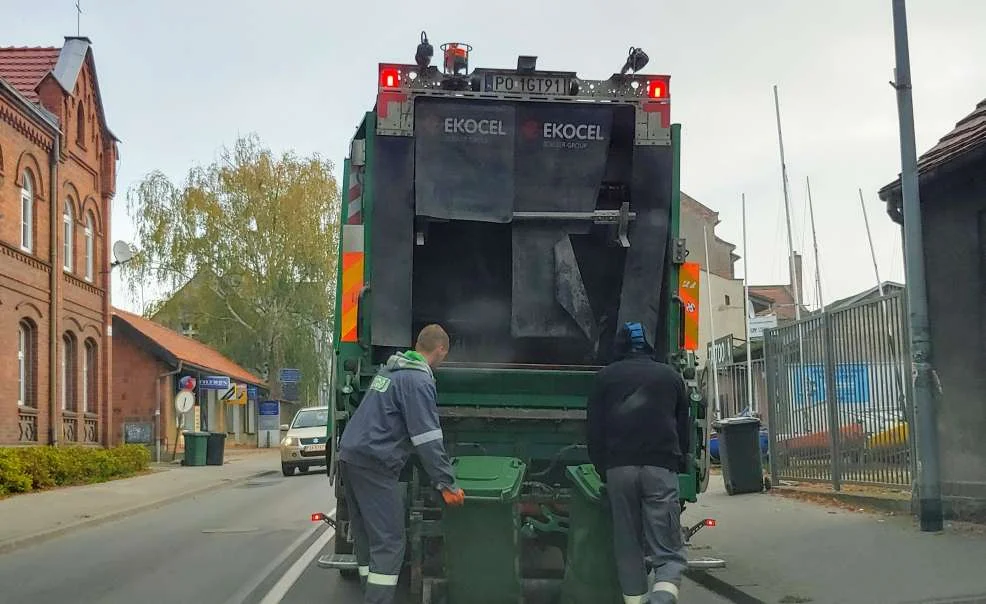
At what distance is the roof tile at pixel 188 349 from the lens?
38.2m

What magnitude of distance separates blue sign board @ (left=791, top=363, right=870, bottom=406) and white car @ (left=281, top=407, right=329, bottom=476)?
12926 millimetres

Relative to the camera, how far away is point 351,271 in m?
7.68

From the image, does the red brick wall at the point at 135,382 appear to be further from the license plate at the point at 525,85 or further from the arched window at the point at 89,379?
the license plate at the point at 525,85

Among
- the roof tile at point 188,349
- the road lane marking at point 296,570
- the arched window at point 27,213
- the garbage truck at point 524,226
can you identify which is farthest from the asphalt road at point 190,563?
the roof tile at point 188,349

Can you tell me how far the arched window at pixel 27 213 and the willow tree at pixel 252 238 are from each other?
1791 centimetres

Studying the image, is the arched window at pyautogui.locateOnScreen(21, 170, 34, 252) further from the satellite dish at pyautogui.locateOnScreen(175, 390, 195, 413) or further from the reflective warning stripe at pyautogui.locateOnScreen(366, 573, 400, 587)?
the reflective warning stripe at pyautogui.locateOnScreen(366, 573, 400, 587)

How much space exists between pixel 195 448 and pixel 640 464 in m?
26.6

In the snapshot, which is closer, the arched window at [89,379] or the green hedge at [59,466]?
the green hedge at [59,466]

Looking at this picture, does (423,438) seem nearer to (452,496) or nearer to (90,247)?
(452,496)

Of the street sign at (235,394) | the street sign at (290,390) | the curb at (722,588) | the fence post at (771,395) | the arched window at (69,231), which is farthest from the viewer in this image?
the street sign at (290,390)

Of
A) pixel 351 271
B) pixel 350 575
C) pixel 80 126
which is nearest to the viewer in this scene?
pixel 351 271

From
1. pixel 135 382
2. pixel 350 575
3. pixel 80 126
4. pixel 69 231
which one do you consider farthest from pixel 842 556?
pixel 135 382

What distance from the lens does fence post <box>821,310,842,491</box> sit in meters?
13.8

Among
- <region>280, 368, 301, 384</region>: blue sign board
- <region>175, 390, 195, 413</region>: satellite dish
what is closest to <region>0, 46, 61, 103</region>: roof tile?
<region>175, 390, 195, 413</region>: satellite dish
